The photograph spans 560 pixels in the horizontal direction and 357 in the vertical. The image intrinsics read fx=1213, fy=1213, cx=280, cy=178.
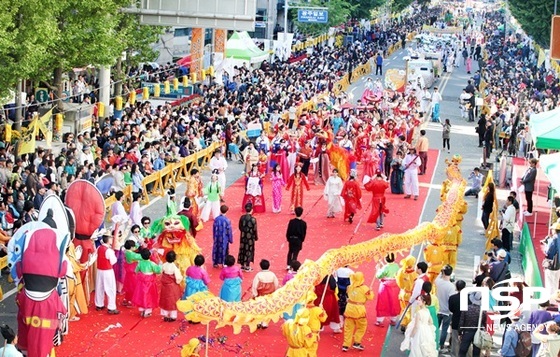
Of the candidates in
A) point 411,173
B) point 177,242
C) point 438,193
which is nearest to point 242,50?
point 438,193

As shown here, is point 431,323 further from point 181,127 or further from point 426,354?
point 181,127

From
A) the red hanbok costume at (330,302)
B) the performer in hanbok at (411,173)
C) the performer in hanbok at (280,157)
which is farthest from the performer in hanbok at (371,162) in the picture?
the red hanbok costume at (330,302)

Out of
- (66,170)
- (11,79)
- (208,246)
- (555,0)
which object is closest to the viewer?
(208,246)

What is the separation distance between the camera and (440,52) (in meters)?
65.9

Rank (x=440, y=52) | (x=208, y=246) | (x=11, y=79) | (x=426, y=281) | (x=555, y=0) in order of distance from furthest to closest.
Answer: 1. (x=440, y=52)
2. (x=555, y=0)
3. (x=11, y=79)
4. (x=208, y=246)
5. (x=426, y=281)

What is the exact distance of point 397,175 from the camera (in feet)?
102

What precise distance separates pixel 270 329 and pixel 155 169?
36.8 ft

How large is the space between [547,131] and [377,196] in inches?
192

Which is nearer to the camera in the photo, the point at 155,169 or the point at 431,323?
the point at 431,323

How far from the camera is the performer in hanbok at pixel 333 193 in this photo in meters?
27.7

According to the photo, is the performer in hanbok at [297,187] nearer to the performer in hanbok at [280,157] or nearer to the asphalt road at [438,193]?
the asphalt road at [438,193]

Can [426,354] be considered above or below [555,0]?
below

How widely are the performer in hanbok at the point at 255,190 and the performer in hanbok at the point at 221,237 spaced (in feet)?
14.6

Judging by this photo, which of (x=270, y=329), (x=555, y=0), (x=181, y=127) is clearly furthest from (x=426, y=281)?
(x=555, y=0)
